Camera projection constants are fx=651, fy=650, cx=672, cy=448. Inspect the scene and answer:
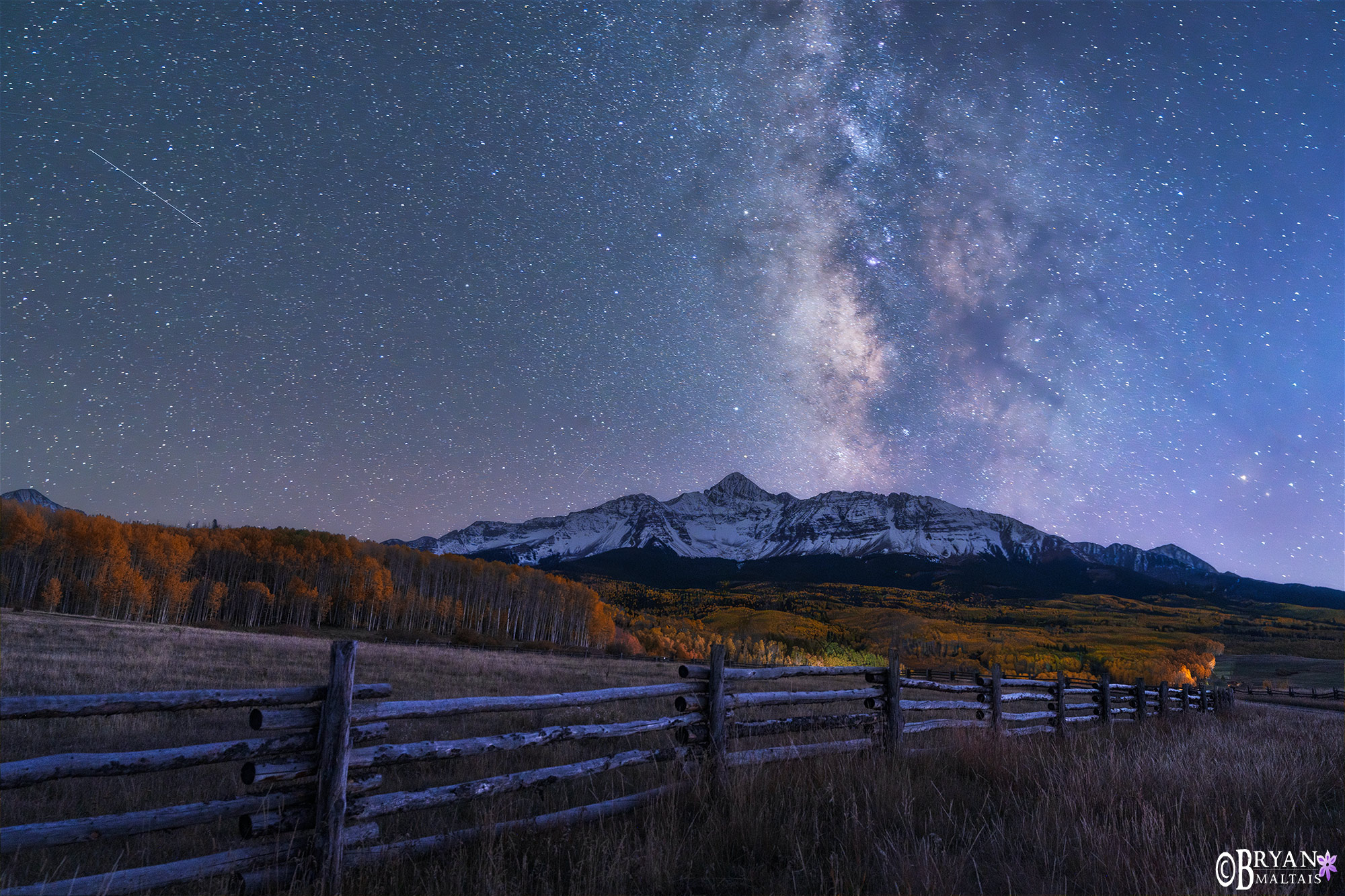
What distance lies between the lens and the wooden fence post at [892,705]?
9000 millimetres

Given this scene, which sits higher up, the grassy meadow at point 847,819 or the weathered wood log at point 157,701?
the weathered wood log at point 157,701

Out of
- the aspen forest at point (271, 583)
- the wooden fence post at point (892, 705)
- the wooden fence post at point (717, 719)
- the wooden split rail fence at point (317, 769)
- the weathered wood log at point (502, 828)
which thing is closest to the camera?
the wooden split rail fence at point (317, 769)

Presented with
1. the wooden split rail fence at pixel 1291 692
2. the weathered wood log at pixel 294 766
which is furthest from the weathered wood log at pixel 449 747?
the wooden split rail fence at pixel 1291 692

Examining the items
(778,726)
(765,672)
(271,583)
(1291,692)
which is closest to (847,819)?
(778,726)

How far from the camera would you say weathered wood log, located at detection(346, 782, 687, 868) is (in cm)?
465

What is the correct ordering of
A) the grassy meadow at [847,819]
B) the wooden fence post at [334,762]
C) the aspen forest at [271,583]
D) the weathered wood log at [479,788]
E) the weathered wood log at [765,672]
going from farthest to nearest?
the aspen forest at [271,583] < the weathered wood log at [765,672] < the weathered wood log at [479,788] < the wooden fence post at [334,762] < the grassy meadow at [847,819]

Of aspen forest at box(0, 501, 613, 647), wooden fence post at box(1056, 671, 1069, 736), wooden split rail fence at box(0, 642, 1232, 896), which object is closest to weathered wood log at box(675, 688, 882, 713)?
wooden split rail fence at box(0, 642, 1232, 896)

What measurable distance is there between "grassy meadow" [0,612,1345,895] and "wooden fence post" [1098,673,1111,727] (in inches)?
171

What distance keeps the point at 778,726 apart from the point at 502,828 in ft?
13.5

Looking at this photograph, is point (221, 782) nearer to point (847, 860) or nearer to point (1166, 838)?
point (847, 860)

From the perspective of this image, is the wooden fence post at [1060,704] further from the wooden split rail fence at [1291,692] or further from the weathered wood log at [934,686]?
the wooden split rail fence at [1291,692]

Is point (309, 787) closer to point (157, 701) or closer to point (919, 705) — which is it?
point (157, 701)

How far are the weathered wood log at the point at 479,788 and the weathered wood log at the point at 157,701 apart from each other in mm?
761

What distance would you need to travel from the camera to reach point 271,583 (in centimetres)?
8969
